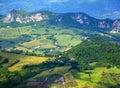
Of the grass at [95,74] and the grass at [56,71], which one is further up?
the grass at [56,71]

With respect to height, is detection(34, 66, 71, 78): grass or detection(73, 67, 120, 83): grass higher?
detection(34, 66, 71, 78): grass

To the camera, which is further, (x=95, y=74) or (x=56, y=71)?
Result: (x=95, y=74)

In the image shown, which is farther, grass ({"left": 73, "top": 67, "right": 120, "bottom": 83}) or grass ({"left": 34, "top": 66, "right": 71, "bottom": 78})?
grass ({"left": 34, "top": 66, "right": 71, "bottom": 78})

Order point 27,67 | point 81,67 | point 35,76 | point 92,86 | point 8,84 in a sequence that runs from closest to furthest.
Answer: point 8,84
point 92,86
point 35,76
point 27,67
point 81,67

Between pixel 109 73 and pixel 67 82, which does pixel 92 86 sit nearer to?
pixel 67 82

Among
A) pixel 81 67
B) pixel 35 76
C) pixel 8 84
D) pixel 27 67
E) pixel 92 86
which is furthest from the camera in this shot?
pixel 81 67

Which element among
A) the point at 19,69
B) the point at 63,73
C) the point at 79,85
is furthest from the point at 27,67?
the point at 79,85

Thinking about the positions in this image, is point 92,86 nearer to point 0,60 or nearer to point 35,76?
point 35,76

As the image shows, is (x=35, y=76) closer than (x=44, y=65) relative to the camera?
Yes

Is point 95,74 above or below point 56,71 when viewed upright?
below

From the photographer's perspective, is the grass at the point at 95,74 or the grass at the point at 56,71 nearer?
the grass at the point at 95,74
